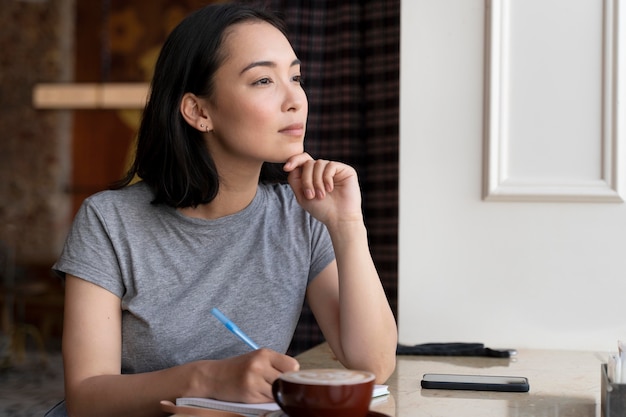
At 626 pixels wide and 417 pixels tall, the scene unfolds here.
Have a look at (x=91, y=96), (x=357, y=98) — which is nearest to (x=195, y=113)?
(x=357, y=98)

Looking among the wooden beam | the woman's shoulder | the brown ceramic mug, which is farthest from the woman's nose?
the wooden beam

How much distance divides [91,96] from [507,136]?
5.54 metres

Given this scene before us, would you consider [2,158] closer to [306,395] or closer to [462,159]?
[462,159]

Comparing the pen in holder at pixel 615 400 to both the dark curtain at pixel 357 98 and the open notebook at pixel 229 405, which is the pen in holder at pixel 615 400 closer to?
the open notebook at pixel 229 405

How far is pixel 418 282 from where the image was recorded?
1651mm

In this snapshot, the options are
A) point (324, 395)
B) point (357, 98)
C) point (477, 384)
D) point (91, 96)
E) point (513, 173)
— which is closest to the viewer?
point (324, 395)

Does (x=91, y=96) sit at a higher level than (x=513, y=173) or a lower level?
higher

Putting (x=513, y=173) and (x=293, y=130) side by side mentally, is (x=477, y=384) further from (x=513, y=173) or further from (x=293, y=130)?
(x=513, y=173)

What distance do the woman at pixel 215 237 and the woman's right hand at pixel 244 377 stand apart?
249 mm

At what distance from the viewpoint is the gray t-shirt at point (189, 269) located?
4.09 ft

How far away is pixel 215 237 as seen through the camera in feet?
4.37

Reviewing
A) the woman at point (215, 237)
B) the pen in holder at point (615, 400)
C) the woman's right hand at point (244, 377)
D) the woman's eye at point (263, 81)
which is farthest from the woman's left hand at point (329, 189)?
the pen in holder at point (615, 400)

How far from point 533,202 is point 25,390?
3.76 metres

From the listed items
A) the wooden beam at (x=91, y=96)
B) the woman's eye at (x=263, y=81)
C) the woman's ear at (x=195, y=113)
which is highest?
the wooden beam at (x=91, y=96)
